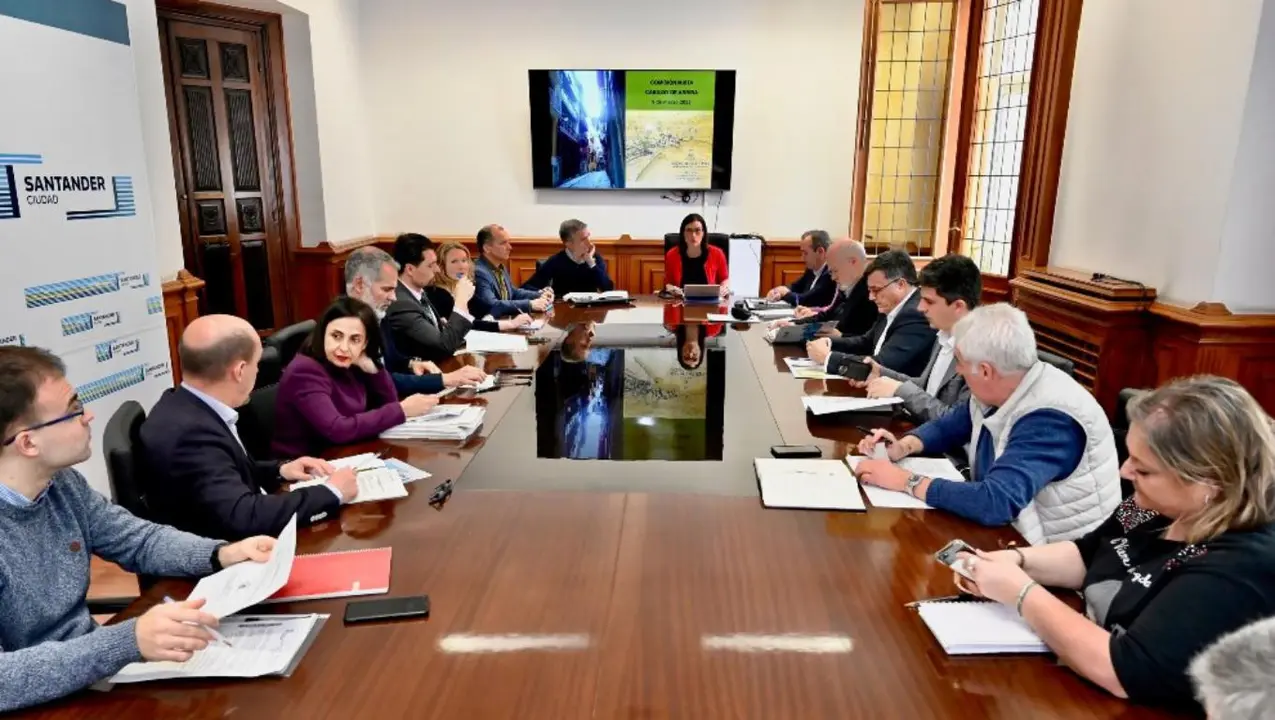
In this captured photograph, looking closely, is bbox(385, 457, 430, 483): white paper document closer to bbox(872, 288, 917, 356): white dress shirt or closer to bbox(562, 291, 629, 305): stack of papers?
bbox(872, 288, 917, 356): white dress shirt

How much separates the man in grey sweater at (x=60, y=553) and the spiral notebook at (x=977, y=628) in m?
1.15

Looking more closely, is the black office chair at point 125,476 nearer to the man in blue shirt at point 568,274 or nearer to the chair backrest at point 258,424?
the chair backrest at point 258,424

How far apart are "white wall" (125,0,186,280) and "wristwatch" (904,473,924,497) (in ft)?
11.9

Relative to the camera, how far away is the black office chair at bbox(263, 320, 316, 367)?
274cm

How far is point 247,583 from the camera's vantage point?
1.37m

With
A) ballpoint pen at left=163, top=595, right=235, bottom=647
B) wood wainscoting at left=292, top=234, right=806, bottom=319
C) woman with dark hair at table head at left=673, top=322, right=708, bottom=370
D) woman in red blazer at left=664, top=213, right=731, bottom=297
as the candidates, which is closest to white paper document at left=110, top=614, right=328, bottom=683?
ballpoint pen at left=163, top=595, right=235, bottom=647

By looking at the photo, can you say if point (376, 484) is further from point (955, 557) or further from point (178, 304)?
point (178, 304)

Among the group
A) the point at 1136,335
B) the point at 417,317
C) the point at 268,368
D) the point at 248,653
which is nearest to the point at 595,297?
the point at 417,317

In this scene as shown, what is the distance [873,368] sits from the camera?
294 cm

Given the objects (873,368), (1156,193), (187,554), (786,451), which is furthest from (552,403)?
(1156,193)

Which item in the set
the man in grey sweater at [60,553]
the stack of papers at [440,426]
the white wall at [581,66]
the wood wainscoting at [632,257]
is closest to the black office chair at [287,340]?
the stack of papers at [440,426]

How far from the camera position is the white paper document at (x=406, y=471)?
197 centimetres

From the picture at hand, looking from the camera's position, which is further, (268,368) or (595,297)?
(595,297)

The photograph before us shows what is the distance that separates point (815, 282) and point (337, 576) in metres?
4.08
